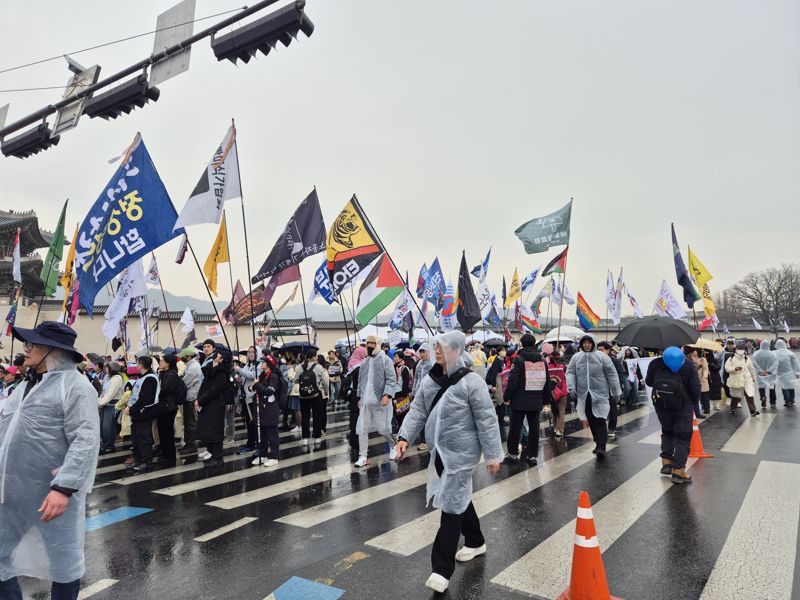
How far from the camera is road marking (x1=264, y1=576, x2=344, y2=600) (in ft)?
11.2

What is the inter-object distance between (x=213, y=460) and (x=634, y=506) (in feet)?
19.3

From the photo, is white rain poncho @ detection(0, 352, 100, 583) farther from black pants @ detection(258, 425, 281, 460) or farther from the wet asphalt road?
black pants @ detection(258, 425, 281, 460)

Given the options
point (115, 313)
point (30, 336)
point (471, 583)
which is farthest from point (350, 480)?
point (115, 313)

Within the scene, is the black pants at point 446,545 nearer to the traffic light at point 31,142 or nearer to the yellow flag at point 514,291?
the traffic light at point 31,142

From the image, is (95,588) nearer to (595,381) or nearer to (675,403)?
(675,403)

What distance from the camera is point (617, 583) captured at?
11.7 ft

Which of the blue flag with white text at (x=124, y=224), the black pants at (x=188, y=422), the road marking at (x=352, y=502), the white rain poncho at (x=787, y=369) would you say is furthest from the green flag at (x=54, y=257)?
the white rain poncho at (x=787, y=369)

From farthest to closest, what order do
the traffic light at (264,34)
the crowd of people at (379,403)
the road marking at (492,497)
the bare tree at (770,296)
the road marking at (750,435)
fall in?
1. the bare tree at (770,296)
2. the road marking at (750,435)
3. the traffic light at (264,34)
4. the road marking at (492,497)
5. the crowd of people at (379,403)

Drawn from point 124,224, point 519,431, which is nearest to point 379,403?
point 519,431

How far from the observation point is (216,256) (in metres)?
11.7

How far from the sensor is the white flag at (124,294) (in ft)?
37.0

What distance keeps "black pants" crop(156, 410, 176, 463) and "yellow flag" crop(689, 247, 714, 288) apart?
18082 mm

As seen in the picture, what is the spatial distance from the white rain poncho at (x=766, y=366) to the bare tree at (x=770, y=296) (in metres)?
58.3

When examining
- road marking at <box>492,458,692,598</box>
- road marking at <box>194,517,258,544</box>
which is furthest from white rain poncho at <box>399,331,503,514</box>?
road marking at <box>194,517,258,544</box>
